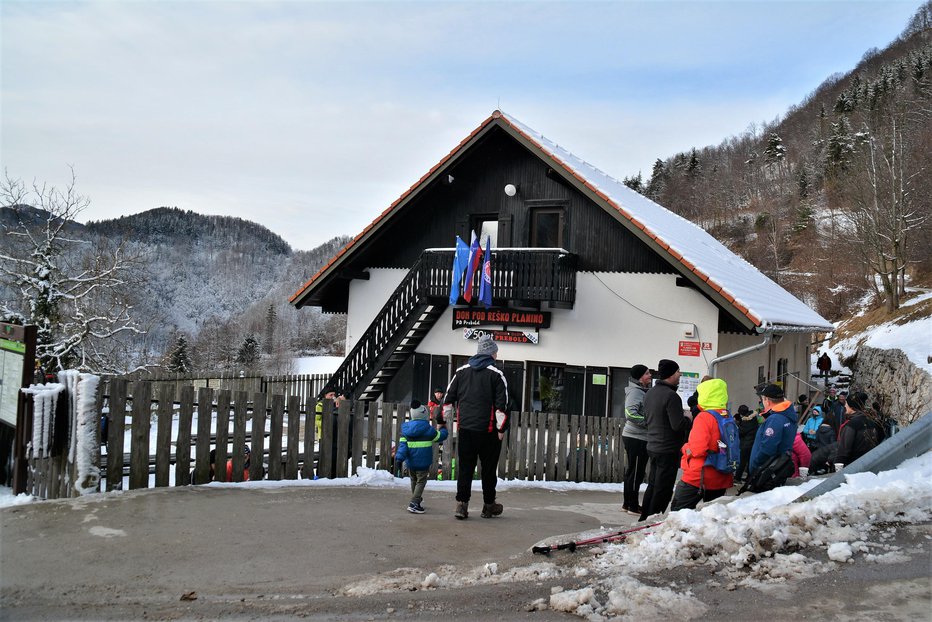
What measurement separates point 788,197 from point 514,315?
7516cm

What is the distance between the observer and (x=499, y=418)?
20.5 ft

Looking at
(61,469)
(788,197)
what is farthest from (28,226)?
(788,197)

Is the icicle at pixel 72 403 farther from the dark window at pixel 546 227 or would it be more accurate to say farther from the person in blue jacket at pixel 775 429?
the dark window at pixel 546 227

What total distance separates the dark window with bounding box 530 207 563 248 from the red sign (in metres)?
3.87

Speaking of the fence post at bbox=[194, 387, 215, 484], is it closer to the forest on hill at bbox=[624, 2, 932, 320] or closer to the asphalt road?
the asphalt road

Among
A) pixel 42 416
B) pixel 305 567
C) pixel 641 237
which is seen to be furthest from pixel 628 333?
pixel 42 416

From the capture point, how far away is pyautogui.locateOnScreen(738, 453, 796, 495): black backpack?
6.32 meters

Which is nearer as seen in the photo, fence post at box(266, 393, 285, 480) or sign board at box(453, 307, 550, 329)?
fence post at box(266, 393, 285, 480)

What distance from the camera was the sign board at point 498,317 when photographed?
49.4 ft

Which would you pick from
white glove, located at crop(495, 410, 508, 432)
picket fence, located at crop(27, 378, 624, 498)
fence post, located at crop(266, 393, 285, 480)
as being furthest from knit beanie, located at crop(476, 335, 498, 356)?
fence post, located at crop(266, 393, 285, 480)

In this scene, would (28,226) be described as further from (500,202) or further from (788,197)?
(788,197)

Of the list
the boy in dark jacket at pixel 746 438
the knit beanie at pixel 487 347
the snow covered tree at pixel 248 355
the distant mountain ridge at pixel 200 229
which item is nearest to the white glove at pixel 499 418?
the knit beanie at pixel 487 347

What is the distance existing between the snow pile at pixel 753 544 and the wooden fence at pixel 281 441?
4901 mm

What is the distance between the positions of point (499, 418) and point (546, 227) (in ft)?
33.3
